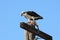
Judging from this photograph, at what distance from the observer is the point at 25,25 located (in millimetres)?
30062

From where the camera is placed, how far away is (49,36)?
31.3 metres

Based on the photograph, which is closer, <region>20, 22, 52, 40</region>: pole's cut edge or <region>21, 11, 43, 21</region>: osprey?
<region>20, 22, 52, 40</region>: pole's cut edge

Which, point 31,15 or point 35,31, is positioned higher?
point 31,15

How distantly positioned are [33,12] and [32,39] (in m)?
1.54

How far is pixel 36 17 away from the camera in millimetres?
31344

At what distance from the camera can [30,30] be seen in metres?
30.4

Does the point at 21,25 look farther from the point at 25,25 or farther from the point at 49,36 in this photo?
the point at 49,36

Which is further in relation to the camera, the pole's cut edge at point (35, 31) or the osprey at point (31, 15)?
the osprey at point (31, 15)

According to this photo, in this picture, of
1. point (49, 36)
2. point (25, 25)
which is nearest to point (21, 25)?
point (25, 25)

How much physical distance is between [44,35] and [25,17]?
4.57 ft

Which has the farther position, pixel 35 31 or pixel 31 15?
pixel 31 15

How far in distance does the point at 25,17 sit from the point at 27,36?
4.16ft

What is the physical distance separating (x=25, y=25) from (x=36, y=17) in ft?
4.81

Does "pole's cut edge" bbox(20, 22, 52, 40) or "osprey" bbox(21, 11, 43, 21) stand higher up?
"osprey" bbox(21, 11, 43, 21)
